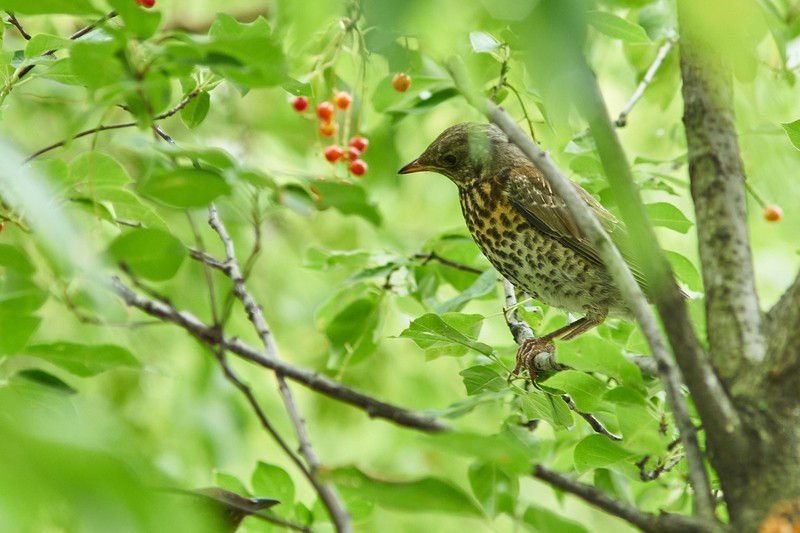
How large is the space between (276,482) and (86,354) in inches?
24.9

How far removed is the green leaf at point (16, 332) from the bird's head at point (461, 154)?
2169 mm

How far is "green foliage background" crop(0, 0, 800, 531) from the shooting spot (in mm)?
1113

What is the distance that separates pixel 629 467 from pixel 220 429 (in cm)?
280

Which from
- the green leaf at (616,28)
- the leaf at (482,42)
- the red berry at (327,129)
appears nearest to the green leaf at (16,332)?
the leaf at (482,42)

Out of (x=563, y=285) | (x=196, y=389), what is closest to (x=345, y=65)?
(x=563, y=285)

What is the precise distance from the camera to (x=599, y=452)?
191 cm

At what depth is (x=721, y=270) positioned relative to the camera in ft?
4.89

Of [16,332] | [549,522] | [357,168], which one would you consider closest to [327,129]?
[357,168]

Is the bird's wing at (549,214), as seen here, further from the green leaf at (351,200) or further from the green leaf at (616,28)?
the green leaf at (351,200)

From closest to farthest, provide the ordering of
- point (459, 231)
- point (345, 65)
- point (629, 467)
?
1. point (629, 467)
2. point (459, 231)
3. point (345, 65)

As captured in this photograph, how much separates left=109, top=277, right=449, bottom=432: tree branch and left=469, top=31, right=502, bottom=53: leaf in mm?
1007

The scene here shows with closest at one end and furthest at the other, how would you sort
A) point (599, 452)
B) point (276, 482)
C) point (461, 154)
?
point (599, 452)
point (276, 482)
point (461, 154)

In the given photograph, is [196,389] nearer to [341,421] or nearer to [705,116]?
[341,421]

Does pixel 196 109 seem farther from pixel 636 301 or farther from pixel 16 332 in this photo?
pixel 636 301
